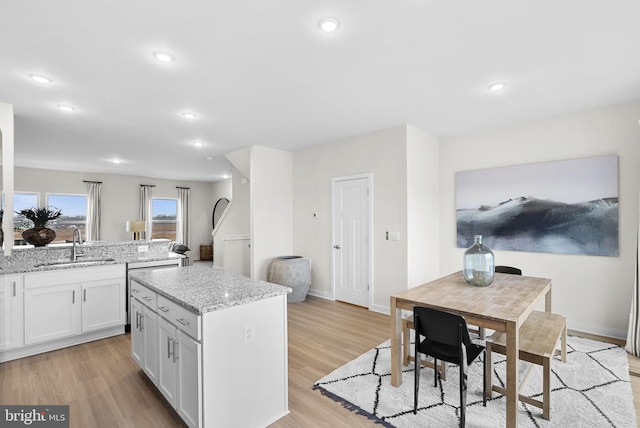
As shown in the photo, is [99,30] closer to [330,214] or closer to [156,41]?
[156,41]

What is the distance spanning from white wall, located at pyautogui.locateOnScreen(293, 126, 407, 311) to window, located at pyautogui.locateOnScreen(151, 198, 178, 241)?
5.66 meters

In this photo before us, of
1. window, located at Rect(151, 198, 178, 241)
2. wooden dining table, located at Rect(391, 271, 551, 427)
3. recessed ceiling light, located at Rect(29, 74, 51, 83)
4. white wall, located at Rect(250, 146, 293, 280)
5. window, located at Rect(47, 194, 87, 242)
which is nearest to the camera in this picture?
wooden dining table, located at Rect(391, 271, 551, 427)

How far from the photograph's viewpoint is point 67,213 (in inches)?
306

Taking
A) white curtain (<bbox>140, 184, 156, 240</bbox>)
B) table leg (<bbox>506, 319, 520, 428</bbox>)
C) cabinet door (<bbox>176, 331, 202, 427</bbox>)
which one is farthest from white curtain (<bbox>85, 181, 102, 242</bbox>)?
table leg (<bbox>506, 319, 520, 428</bbox>)

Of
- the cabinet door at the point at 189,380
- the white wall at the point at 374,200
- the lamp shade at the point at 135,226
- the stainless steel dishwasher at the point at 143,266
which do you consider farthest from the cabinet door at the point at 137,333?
the lamp shade at the point at 135,226

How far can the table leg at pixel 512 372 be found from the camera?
178 centimetres

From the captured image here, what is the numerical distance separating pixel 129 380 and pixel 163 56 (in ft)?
8.56

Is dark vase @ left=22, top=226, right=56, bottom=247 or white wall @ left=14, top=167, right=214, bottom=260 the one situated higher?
white wall @ left=14, top=167, right=214, bottom=260

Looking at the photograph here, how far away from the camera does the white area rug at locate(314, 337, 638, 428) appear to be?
6.56 feet

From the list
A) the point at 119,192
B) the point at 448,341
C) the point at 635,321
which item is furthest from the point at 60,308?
the point at 119,192

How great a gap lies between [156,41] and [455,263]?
4.41m

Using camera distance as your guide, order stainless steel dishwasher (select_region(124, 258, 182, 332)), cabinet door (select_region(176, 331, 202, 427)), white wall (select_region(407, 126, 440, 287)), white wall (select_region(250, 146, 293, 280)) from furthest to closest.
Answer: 1. white wall (select_region(250, 146, 293, 280))
2. white wall (select_region(407, 126, 440, 287))
3. stainless steel dishwasher (select_region(124, 258, 182, 332))
4. cabinet door (select_region(176, 331, 202, 427))

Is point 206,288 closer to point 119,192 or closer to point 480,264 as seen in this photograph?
point 480,264

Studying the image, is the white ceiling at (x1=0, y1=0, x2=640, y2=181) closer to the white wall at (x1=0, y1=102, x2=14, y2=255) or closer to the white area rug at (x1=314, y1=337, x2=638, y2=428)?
the white wall at (x1=0, y1=102, x2=14, y2=255)
